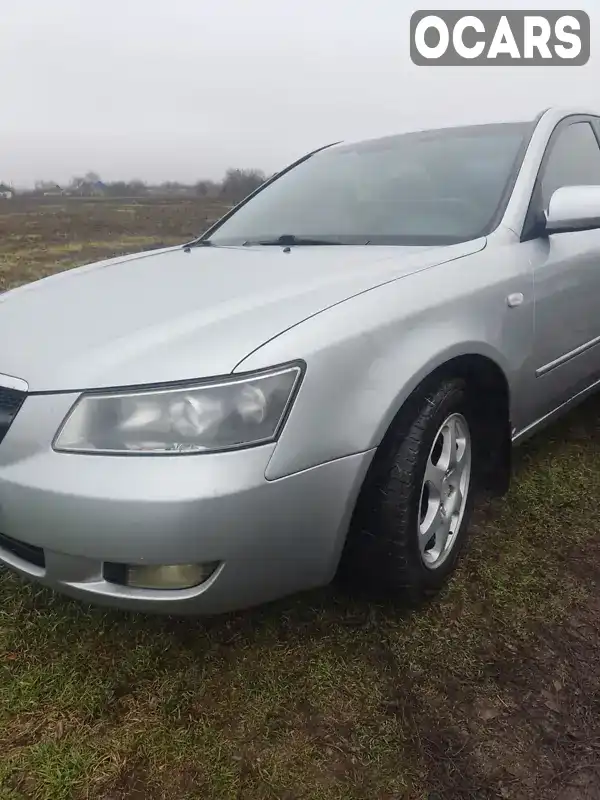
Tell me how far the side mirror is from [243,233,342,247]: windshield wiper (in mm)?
756

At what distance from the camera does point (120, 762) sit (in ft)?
4.61

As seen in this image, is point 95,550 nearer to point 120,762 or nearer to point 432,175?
point 120,762

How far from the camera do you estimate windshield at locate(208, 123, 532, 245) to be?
2.27 meters

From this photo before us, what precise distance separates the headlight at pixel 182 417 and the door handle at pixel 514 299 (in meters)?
0.98

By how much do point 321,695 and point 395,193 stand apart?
5.95 ft

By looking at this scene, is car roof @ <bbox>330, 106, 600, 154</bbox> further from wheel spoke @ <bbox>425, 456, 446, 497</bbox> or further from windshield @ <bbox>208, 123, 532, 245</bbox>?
wheel spoke @ <bbox>425, 456, 446, 497</bbox>

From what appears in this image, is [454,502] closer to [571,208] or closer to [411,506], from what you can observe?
[411,506]

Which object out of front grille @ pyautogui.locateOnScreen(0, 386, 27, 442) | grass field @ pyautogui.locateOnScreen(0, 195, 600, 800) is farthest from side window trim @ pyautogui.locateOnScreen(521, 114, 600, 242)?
front grille @ pyautogui.locateOnScreen(0, 386, 27, 442)

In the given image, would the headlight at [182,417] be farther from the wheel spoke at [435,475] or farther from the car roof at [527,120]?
the car roof at [527,120]

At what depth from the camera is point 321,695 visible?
1594 millimetres

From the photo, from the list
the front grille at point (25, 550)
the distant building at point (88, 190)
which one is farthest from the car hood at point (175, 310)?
the distant building at point (88, 190)

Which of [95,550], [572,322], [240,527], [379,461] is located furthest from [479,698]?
[572,322]

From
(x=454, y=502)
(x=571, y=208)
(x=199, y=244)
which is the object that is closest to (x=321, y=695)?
(x=454, y=502)

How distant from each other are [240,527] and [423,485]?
25.3 inches
